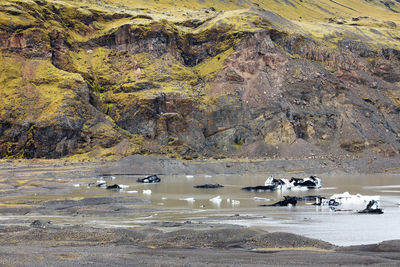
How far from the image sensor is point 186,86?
4744 inches

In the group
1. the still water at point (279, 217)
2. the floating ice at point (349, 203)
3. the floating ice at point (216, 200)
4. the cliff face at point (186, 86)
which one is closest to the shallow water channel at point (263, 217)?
the still water at point (279, 217)

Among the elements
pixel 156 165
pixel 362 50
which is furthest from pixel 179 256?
Answer: pixel 362 50

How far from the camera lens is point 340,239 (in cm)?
2495

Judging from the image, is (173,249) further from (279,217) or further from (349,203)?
(349,203)

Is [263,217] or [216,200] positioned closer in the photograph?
[263,217]

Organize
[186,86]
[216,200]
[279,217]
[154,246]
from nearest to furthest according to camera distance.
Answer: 1. [154,246]
2. [279,217]
3. [216,200]
4. [186,86]

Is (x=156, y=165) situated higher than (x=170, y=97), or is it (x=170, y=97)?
(x=170, y=97)

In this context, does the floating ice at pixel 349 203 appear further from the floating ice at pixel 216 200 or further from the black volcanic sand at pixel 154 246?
the black volcanic sand at pixel 154 246

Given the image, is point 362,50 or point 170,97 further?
point 362,50

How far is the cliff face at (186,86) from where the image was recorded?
105 m

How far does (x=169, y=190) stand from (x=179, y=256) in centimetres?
3375

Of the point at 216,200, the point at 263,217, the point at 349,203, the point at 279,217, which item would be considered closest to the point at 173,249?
the point at 263,217

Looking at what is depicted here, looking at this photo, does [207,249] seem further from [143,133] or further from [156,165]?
[143,133]

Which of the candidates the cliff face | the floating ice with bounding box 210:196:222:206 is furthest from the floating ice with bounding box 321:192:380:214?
the cliff face
